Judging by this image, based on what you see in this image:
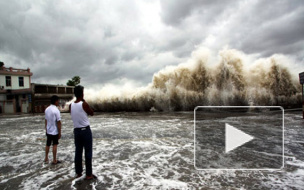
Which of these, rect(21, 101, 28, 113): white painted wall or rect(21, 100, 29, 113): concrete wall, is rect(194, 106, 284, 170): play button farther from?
rect(21, 101, 28, 113): white painted wall

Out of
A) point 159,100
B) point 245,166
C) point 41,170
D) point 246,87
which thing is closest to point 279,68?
point 246,87

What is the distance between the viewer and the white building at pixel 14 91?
27.1m

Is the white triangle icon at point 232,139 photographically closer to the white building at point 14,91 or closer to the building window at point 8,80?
the white building at point 14,91

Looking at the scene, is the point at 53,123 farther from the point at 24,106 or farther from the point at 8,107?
the point at 8,107

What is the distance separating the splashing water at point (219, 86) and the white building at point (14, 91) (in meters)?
18.8

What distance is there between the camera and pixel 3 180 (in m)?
3.17

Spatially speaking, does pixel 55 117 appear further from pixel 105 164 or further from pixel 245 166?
pixel 245 166

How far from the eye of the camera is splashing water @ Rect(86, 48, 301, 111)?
13.7m

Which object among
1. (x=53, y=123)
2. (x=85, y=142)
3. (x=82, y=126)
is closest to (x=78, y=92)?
(x=82, y=126)

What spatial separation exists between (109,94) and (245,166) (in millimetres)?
18638

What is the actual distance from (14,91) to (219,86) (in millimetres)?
30453

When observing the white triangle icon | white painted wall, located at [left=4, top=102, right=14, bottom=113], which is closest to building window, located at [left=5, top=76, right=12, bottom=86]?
white painted wall, located at [left=4, top=102, right=14, bottom=113]

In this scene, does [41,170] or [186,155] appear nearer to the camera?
[41,170]

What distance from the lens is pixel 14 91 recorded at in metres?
28.3
